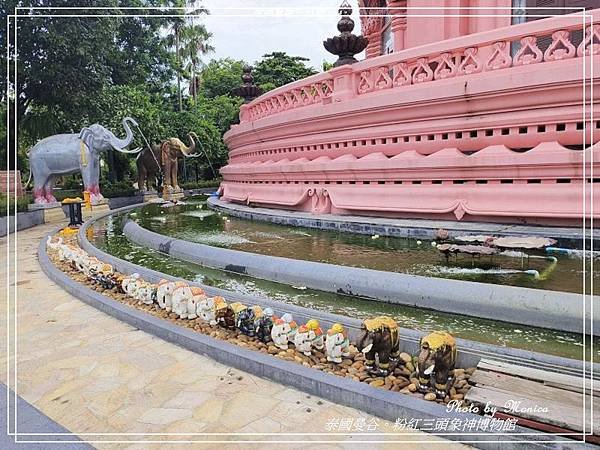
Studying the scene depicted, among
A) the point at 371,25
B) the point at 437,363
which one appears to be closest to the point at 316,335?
the point at 437,363

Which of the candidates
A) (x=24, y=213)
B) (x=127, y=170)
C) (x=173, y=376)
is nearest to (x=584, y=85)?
(x=173, y=376)

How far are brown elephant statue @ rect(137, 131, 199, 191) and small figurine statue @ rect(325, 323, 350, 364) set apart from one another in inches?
685

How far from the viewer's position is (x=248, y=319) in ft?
12.6

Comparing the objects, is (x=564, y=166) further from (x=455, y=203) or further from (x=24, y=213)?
(x=24, y=213)

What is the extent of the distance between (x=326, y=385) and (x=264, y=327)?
903mm

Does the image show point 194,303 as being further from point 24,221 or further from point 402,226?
point 24,221

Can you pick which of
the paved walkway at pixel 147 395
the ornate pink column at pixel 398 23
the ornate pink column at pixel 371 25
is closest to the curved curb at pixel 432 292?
the paved walkway at pixel 147 395

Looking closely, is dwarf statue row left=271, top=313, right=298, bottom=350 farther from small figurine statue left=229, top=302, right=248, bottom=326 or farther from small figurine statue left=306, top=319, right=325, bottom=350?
small figurine statue left=229, top=302, right=248, bottom=326

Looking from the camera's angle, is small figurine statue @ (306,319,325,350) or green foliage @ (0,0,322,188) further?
green foliage @ (0,0,322,188)

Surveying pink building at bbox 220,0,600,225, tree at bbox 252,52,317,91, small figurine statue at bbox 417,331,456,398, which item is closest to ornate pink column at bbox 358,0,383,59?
pink building at bbox 220,0,600,225

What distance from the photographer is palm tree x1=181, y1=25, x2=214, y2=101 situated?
36.4 m

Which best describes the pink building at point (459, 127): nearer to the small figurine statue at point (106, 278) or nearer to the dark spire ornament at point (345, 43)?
the dark spire ornament at point (345, 43)

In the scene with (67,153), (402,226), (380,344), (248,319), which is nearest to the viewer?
(380,344)

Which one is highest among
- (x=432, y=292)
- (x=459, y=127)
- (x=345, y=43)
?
(x=345, y=43)
